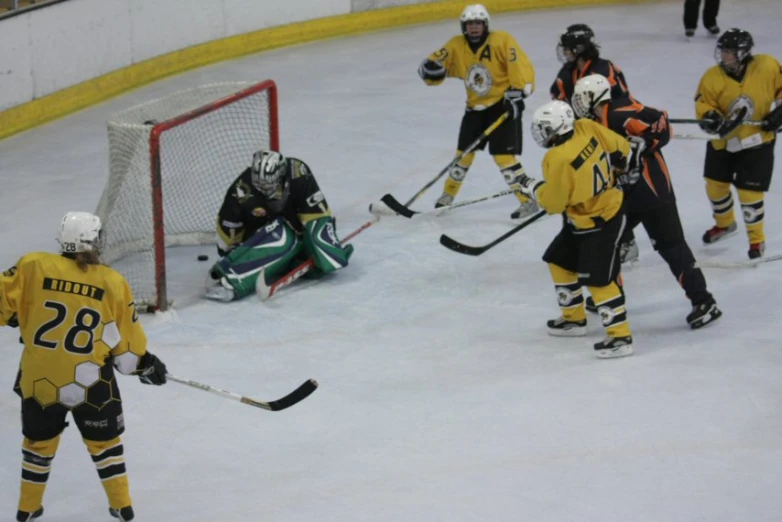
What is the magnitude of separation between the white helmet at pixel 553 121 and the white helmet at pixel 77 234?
1.76m

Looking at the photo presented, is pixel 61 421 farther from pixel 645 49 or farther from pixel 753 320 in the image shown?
pixel 645 49

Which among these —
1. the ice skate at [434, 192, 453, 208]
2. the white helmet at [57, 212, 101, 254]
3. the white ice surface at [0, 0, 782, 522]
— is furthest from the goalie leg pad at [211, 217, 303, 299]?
the white helmet at [57, 212, 101, 254]

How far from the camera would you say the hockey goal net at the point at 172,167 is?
17.3 ft

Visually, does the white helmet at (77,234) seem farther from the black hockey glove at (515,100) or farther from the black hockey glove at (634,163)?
the black hockey glove at (515,100)

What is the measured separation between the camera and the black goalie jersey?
5.46m

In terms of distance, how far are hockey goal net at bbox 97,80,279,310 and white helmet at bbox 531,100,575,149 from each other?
61.4 inches

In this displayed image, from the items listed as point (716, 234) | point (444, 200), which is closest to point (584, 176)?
point (716, 234)

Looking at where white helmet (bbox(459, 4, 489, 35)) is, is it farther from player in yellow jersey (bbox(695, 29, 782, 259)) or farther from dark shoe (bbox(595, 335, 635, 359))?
dark shoe (bbox(595, 335, 635, 359))

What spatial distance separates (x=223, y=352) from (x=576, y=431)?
145 cm

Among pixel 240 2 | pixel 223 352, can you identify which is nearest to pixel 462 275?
pixel 223 352

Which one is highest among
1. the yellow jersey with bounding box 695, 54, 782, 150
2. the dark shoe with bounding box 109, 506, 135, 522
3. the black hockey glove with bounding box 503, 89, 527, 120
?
the yellow jersey with bounding box 695, 54, 782, 150

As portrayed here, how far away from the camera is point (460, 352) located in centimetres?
492

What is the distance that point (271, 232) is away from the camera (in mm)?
5461

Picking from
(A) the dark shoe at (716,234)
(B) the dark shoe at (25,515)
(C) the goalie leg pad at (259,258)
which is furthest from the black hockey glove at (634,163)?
(B) the dark shoe at (25,515)
